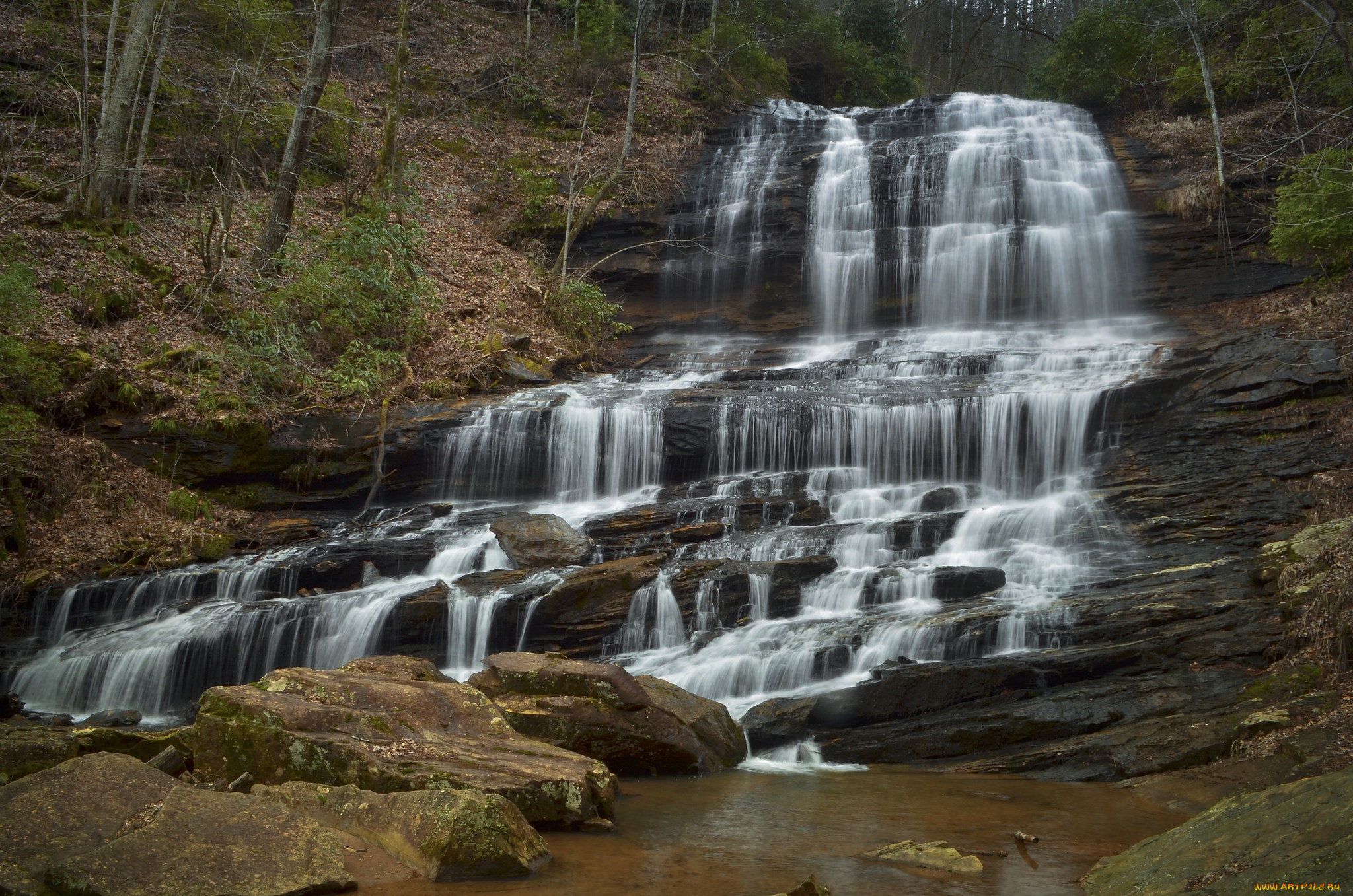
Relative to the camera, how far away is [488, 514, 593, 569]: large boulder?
37.8 feet

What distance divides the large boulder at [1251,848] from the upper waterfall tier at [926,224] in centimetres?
1610

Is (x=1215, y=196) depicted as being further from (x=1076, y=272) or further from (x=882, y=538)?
(x=882, y=538)

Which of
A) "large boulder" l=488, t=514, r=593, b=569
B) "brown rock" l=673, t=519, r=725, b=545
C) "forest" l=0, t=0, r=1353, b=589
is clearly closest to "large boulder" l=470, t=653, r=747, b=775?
"large boulder" l=488, t=514, r=593, b=569

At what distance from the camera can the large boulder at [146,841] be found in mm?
3551

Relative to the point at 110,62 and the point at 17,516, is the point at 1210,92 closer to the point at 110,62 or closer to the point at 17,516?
the point at 110,62

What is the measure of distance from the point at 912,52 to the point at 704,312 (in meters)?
26.5

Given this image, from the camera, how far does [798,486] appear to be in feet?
44.3

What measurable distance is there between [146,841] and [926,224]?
→ 67.1 feet

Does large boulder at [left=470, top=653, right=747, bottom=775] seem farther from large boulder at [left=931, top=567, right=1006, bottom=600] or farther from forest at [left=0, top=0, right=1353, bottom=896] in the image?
large boulder at [left=931, top=567, right=1006, bottom=600]

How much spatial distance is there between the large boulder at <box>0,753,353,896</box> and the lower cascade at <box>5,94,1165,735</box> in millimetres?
4833

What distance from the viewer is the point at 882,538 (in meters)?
11.5

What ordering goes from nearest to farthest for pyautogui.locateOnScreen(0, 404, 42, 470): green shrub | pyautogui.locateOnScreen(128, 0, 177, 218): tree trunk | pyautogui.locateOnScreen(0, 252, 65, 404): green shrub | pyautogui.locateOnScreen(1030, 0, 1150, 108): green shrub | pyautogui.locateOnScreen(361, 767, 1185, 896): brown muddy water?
1. pyautogui.locateOnScreen(361, 767, 1185, 896): brown muddy water
2. pyautogui.locateOnScreen(0, 404, 42, 470): green shrub
3. pyautogui.locateOnScreen(0, 252, 65, 404): green shrub
4. pyautogui.locateOnScreen(128, 0, 177, 218): tree trunk
5. pyautogui.locateOnScreen(1030, 0, 1150, 108): green shrub

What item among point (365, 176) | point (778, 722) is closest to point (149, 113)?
point (365, 176)

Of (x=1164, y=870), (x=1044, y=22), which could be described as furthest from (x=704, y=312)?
(x=1044, y=22)
